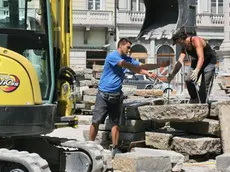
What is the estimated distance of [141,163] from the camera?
7.00 meters

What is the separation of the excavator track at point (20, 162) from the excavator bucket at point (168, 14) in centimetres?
332

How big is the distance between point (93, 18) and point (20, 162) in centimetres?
3459

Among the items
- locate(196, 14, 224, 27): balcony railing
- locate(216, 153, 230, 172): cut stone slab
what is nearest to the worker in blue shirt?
locate(216, 153, 230, 172): cut stone slab

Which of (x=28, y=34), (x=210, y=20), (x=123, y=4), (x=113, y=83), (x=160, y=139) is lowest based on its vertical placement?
(x=160, y=139)

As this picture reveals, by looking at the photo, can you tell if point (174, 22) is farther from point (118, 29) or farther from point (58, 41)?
point (118, 29)

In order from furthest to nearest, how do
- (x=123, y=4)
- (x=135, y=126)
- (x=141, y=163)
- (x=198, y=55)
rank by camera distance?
1. (x=123, y=4)
2. (x=135, y=126)
3. (x=198, y=55)
4. (x=141, y=163)

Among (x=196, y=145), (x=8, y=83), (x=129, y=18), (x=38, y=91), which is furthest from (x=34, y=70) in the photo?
(x=129, y=18)

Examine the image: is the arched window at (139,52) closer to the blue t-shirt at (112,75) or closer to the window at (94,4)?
the window at (94,4)

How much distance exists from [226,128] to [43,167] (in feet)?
12.5

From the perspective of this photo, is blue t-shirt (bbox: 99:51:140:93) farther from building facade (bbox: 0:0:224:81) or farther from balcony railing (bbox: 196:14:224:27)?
balcony railing (bbox: 196:14:224:27)

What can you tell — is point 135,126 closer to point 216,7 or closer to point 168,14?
point 168,14

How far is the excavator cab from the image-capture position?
570 cm

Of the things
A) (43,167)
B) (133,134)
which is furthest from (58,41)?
(133,134)

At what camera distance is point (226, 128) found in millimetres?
8383
